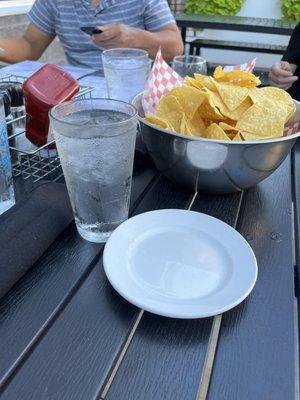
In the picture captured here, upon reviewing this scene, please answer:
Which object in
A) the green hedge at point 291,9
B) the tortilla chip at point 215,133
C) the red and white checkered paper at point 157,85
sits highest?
the red and white checkered paper at point 157,85

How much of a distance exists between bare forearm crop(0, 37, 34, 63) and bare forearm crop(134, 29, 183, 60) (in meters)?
0.62

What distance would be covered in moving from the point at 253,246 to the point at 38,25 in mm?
1661

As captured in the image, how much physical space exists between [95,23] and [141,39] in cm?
26

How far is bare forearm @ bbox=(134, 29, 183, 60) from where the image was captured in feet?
5.06

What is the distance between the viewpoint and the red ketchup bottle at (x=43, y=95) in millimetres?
653

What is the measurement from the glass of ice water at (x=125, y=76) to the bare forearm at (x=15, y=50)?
895 millimetres

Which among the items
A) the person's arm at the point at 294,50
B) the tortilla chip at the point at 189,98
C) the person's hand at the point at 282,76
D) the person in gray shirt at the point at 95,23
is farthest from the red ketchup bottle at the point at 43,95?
the person's arm at the point at 294,50

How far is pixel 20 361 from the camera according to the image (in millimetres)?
406

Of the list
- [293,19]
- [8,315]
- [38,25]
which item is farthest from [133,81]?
[293,19]

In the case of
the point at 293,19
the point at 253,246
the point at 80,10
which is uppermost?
the point at 80,10

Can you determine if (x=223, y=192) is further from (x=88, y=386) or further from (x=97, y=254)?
(x=88, y=386)

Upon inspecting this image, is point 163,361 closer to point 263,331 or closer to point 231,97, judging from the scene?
point 263,331

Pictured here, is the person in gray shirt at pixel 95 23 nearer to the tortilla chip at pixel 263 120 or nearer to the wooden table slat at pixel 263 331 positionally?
the tortilla chip at pixel 263 120

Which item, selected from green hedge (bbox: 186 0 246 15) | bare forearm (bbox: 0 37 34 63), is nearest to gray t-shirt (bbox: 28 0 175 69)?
bare forearm (bbox: 0 37 34 63)
